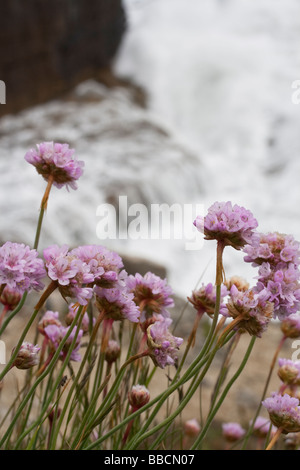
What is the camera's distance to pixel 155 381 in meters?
3.08

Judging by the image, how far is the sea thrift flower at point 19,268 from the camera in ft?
2.21

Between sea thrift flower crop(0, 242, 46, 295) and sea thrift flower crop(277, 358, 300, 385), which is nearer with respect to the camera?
sea thrift flower crop(0, 242, 46, 295)

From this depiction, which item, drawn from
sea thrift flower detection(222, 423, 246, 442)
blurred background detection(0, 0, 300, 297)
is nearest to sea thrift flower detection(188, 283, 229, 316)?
sea thrift flower detection(222, 423, 246, 442)

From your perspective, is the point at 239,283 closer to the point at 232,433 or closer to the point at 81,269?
the point at 81,269

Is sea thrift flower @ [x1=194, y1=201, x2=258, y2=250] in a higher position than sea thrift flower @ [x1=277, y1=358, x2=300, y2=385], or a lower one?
higher

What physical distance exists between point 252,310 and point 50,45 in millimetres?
9437

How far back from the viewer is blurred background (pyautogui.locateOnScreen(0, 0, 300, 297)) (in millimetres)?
6188

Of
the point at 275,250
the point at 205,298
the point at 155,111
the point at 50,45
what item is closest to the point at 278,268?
the point at 275,250

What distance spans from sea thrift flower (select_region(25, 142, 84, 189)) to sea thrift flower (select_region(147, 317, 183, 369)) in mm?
257

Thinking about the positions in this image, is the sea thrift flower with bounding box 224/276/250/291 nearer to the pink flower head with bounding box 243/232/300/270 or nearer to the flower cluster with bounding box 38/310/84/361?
the pink flower head with bounding box 243/232/300/270

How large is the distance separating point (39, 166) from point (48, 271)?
237 millimetres

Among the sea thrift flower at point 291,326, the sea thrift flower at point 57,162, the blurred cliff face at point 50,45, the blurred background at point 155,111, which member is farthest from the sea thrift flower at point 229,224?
the blurred cliff face at point 50,45

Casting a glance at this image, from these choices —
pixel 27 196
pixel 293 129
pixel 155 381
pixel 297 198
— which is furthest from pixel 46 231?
pixel 293 129

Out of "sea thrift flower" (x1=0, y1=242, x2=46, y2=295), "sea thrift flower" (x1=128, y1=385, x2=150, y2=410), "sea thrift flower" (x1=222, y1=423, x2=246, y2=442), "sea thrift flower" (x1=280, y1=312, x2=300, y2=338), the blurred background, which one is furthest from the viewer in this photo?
the blurred background
